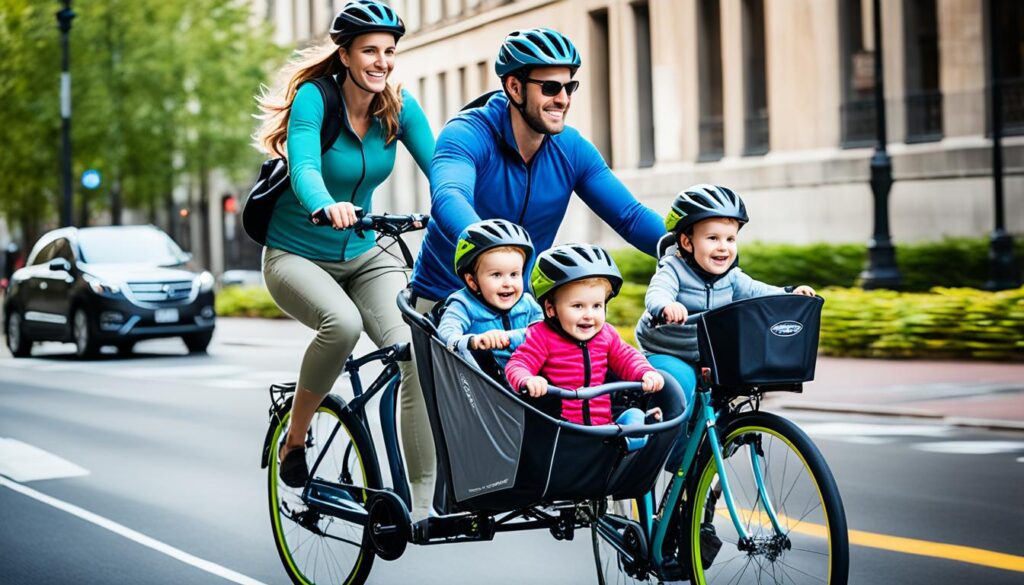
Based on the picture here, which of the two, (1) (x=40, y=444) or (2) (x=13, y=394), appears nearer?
(1) (x=40, y=444)

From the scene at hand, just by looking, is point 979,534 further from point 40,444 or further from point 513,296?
point 40,444

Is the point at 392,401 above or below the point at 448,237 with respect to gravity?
below

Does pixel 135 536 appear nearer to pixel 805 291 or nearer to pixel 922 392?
pixel 805 291

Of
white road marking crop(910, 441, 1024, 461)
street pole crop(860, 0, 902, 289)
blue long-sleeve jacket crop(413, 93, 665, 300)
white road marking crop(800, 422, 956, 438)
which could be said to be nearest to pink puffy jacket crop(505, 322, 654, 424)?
blue long-sleeve jacket crop(413, 93, 665, 300)

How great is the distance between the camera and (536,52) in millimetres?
4824

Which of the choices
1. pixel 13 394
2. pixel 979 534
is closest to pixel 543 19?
pixel 13 394

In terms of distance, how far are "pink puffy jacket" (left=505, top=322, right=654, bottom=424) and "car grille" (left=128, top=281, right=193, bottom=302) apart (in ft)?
53.9

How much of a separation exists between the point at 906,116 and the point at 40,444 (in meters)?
19.3

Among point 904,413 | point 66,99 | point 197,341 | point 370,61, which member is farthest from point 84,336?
point 370,61

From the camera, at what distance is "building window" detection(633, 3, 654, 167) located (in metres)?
35.1

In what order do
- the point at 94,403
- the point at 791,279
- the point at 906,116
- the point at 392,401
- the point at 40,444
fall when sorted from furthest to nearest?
1. the point at 906,116
2. the point at 791,279
3. the point at 94,403
4. the point at 40,444
5. the point at 392,401

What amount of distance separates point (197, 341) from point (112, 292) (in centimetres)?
180

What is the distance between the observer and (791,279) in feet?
79.5

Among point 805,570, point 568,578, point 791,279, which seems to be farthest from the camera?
point 791,279
